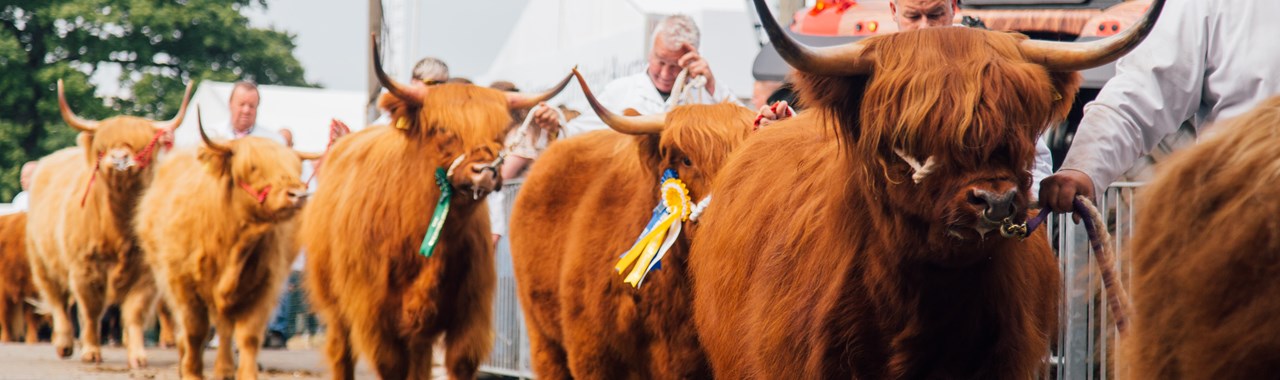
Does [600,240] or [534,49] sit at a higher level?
[534,49]

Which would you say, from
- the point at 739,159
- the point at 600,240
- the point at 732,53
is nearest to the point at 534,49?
the point at 732,53

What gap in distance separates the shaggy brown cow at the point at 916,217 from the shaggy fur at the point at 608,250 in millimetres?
1350

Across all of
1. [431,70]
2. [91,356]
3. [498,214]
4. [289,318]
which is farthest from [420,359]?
[289,318]

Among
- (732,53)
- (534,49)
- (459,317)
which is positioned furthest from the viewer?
(534,49)

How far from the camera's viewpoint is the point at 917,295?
338 centimetres

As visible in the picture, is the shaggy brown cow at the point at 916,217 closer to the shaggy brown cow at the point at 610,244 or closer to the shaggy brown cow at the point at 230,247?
the shaggy brown cow at the point at 610,244

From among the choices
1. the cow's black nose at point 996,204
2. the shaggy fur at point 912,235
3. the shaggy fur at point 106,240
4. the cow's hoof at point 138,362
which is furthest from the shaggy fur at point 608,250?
the shaggy fur at point 106,240

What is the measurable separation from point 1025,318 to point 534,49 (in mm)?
13942

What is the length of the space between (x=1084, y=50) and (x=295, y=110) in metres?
21.3

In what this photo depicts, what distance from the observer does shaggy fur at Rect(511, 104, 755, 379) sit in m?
5.28

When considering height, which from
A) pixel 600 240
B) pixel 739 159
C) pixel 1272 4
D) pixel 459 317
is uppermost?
pixel 1272 4

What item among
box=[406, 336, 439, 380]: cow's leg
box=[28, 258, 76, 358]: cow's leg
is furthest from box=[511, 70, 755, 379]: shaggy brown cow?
box=[28, 258, 76, 358]: cow's leg

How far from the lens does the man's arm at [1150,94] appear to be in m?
3.48

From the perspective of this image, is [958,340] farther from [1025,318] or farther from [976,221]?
[976,221]
